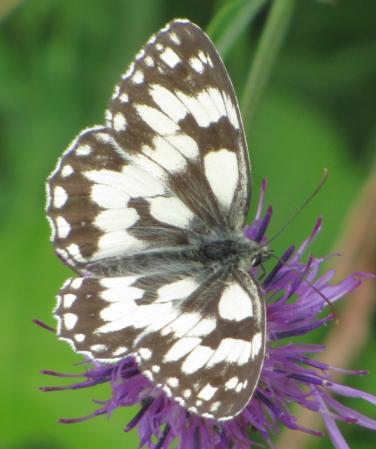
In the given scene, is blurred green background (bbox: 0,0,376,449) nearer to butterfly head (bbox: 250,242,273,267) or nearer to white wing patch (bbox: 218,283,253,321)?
butterfly head (bbox: 250,242,273,267)

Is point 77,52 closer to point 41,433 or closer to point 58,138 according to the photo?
point 58,138

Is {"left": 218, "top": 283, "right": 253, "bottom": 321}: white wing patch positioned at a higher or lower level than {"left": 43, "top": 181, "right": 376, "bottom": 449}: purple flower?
higher

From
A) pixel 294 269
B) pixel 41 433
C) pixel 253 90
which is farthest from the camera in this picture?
pixel 41 433

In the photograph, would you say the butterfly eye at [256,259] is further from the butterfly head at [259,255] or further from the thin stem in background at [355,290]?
the thin stem in background at [355,290]

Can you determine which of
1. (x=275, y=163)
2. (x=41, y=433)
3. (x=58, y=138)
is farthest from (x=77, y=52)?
(x=41, y=433)

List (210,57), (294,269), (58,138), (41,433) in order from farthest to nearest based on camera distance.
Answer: (58,138) < (41,433) < (294,269) < (210,57)

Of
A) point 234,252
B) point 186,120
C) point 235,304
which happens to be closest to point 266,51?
point 186,120

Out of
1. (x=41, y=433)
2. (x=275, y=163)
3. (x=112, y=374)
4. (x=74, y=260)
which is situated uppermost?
(x=275, y=163)

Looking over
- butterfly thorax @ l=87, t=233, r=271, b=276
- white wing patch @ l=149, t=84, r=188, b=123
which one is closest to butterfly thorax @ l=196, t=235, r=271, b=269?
butterfly thorax @ l=87, t=233, r=271, b=276
